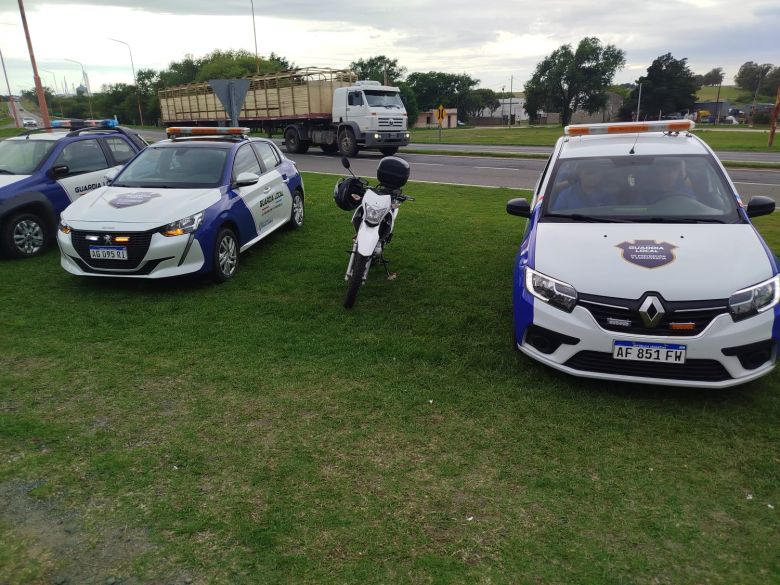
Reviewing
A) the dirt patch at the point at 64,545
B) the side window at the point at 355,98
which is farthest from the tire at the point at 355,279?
the side window at the point at 355,98

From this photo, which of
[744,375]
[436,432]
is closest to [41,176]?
[436,432]

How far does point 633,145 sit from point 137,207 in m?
5.25

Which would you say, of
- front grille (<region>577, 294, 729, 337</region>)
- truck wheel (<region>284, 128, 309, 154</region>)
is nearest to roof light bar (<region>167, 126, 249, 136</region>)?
front grille (<region>577, 294, 729, 337</region>)

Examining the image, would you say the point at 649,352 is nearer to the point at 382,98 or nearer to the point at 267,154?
the point at 267,154

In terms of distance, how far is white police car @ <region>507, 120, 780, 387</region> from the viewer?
3.73 m

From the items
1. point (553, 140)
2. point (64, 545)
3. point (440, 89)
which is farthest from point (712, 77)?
point (64, 545)

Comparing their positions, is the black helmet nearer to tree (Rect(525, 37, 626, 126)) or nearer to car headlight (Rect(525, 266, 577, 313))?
car headlight (Rect(525, 266, 577, 313))

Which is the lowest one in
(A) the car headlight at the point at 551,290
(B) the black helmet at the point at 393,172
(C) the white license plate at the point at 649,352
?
(C) the white license plate at the point at 649,352

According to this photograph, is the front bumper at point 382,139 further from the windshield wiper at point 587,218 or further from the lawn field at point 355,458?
the windshield wiper at point 587,218

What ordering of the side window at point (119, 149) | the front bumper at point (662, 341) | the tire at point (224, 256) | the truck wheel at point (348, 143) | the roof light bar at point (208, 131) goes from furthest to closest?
the truck wheel at point (348, 143)
the side window at point (119, 149)
the roof light bar at point (208, 131)
the tire at point (224, 256)
the front bumper at point (662, 341)

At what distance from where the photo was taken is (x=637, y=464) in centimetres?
331

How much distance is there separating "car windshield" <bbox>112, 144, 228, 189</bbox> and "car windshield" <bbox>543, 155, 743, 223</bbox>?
4.12 m

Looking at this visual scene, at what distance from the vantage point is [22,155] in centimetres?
825

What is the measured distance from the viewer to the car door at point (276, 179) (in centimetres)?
806
